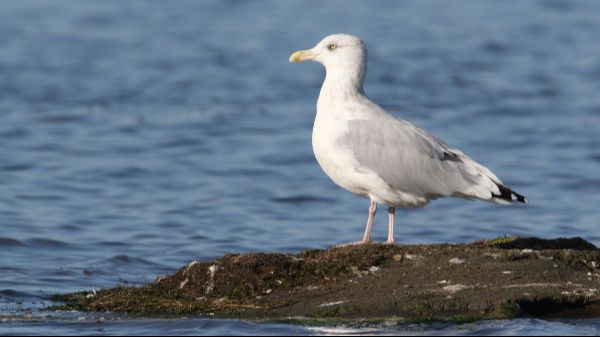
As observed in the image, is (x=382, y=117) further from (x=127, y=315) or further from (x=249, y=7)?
(x=249, y=7)

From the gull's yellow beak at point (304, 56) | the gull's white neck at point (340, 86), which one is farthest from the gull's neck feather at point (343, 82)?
the gull's yellow beak at point (304, 56)

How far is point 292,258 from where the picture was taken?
27.8 feet

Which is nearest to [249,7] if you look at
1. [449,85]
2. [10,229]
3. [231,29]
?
[231,29]

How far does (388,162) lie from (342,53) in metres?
1.14

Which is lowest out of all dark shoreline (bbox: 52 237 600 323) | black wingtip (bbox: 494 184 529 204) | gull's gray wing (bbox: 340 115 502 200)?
dark shoreline (bbox: 52 237 600 323)

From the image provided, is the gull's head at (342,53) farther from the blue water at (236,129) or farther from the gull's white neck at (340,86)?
the blue water at (236,129)

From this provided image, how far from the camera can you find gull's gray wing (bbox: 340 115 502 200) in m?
9.18

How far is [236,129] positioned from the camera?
1902 cm

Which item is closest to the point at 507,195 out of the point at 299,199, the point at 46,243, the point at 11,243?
the point at 46,243

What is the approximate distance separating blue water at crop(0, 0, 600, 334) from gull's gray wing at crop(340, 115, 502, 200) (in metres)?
1.83

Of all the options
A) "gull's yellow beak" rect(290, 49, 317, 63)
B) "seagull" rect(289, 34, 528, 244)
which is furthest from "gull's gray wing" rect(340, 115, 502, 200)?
"gull's yellow beak" rect(290, 49, 317, 63)

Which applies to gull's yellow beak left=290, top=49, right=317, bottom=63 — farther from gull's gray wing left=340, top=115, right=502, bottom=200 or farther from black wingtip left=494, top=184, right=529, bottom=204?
black wingtip left=494, top=184, right=529, bottom=204

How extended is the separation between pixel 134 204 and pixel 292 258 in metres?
6.25

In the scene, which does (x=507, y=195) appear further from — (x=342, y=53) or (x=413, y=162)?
(x=342, y=53)
